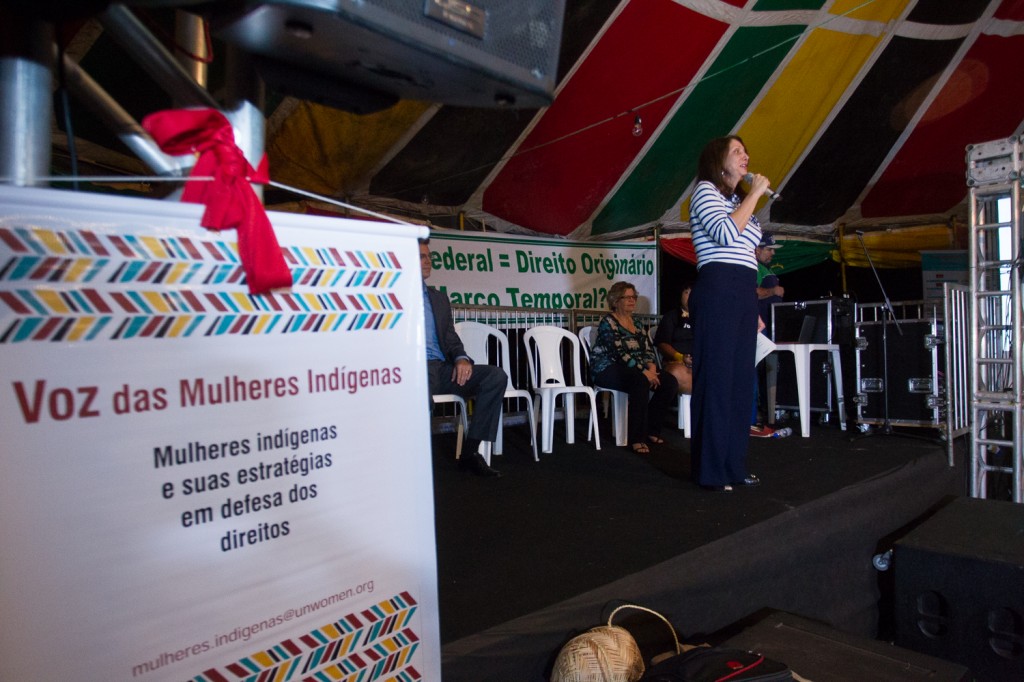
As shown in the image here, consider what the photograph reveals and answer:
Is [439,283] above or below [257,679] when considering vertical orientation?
above

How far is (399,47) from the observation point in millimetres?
1059

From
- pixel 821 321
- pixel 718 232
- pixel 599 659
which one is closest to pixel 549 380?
pixel 718 232

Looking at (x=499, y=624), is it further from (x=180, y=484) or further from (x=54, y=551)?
(x=54, y=551)

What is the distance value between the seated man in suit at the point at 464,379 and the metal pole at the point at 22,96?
2.29m

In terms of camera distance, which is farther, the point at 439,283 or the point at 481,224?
the point at 481,224

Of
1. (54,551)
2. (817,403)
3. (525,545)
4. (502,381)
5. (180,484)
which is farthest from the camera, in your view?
(817,403)

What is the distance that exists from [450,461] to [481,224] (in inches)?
107

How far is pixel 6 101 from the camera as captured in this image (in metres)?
1.13

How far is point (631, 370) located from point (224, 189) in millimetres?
3409

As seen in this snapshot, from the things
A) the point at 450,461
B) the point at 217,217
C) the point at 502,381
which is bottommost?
the point at 450,461

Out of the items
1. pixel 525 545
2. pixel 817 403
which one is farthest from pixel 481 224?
pixel 525 545

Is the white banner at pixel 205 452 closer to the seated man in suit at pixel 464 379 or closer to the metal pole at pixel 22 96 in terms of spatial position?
the metal pole at pixel 22 96

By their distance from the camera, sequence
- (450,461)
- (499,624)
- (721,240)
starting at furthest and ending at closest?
(450,461), (721,240), (499,624)

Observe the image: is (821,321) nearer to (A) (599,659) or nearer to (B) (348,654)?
(A) (599,659)
